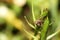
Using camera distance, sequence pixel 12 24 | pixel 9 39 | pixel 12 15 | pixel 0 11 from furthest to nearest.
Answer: pixel 0 11, pixel 12 15, pixel 12 24, pixel 9 39

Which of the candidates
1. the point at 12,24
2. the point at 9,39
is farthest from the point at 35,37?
the point at 12,24

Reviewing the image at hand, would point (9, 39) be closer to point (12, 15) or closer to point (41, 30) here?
point (12, 15)

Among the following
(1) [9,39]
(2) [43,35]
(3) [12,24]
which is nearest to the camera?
(2) [43,35]

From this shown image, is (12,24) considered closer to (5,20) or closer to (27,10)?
(5,20)

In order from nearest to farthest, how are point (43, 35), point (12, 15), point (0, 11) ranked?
point (43, 35) → point (12, 15) → point (0, 11)

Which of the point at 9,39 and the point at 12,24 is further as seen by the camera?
→ the point at 12,24

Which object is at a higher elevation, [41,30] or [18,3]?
[41,30]

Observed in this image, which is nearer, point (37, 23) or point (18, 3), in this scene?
point (37, 23)

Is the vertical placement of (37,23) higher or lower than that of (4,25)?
higher

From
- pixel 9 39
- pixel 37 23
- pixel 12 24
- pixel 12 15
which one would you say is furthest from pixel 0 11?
pixel 37 23

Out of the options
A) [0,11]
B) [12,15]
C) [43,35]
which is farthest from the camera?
[0,11]
